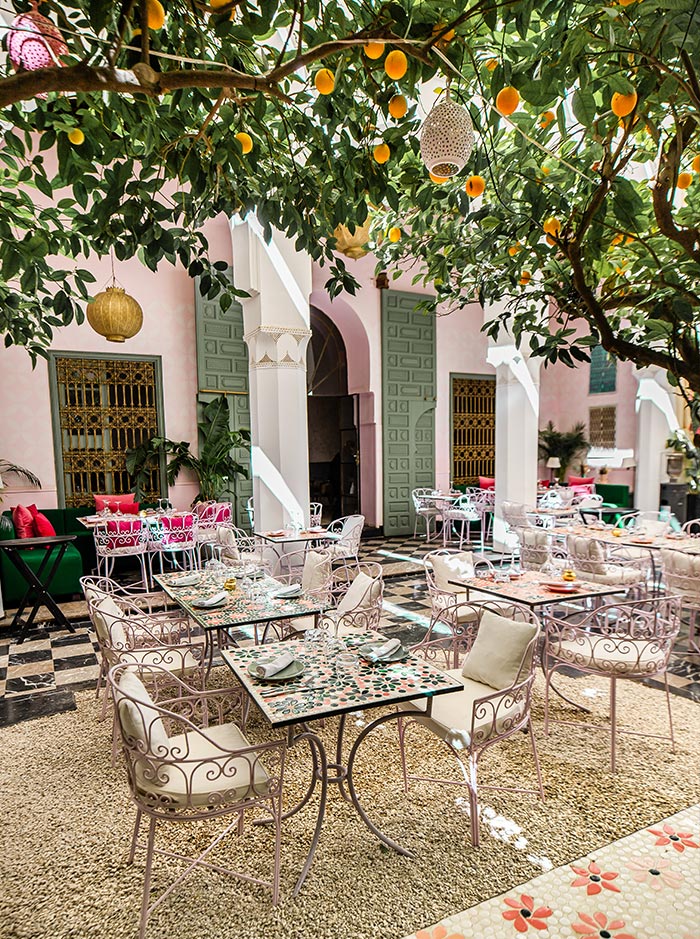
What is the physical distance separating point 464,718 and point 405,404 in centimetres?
915

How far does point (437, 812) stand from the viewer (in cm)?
278

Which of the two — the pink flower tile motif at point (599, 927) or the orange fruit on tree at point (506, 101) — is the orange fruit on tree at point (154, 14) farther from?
the pink flower tile motif at point (599, 927)

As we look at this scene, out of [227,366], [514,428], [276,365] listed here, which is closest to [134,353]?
[227,366]

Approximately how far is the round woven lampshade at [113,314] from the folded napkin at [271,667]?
5458mm

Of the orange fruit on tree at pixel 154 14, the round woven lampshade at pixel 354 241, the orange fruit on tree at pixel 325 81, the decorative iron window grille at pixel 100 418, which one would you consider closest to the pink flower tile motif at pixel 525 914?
the orange fruit on tree at pixel 325 81

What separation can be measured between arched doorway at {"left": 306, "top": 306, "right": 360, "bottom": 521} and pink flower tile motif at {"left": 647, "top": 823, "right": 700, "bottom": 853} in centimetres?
954

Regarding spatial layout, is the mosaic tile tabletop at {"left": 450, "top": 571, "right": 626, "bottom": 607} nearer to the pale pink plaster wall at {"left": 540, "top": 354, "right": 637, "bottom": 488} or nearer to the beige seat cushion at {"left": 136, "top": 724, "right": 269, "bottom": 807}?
the beige seat cushion at {"left": 136, "top": 724, "right": 269, "bottom": 807}

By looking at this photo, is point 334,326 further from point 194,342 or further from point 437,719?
point 437,719

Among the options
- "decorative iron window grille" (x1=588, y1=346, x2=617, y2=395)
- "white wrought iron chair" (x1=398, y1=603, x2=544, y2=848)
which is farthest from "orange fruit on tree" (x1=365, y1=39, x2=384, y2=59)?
"decorative iron window grille" (x1=588, y1=346, x2=617, y2=395)

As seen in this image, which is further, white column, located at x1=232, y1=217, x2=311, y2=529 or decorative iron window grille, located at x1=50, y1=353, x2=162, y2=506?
decorative iron window grille, located at x1=50, y1=353, x2=162, y2=506

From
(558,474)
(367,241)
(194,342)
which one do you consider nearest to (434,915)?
(367,241)

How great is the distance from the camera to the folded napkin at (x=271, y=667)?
7.97ft

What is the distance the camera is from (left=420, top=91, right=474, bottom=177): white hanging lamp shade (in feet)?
6.97

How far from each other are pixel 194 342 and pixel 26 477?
3.30 meters
